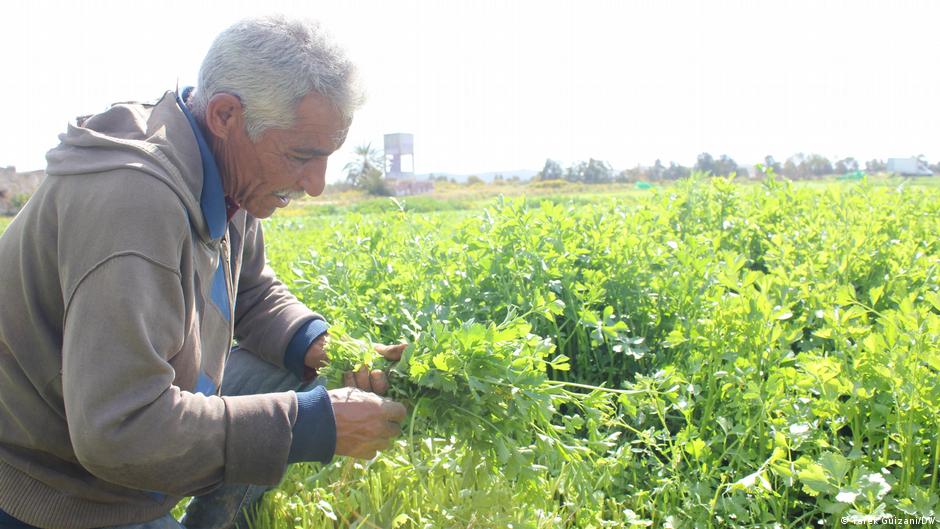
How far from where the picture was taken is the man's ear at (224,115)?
1.80m

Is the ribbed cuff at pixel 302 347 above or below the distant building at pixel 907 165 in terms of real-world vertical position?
below

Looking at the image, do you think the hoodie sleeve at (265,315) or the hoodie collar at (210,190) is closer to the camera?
the hoodie collar at (210,190)

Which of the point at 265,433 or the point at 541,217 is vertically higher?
the point at 541,217

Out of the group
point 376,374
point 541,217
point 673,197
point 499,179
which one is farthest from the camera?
point 499,179

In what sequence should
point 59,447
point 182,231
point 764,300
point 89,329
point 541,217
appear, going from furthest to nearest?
point 541,217 < point 764,300 < point 59,447 < point 182,231 < point 89,329

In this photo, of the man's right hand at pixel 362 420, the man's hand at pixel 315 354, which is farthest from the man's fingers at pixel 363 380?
the man's hand at pixel 315 354

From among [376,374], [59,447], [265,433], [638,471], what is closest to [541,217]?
[638,471]

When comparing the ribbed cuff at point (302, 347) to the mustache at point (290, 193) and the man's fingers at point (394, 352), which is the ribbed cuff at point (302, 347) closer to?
the man's fingers at point (394, 352)

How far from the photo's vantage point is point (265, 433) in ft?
5.49

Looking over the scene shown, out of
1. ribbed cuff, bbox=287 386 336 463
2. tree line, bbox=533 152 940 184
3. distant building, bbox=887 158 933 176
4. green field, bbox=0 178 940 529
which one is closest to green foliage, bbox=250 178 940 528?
green field, bbox=0 178 940 529

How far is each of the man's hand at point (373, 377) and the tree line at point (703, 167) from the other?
44965mm

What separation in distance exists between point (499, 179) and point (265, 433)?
75.0 meters

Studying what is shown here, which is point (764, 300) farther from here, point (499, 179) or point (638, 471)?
point (499, 179)

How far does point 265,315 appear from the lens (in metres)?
2.61
